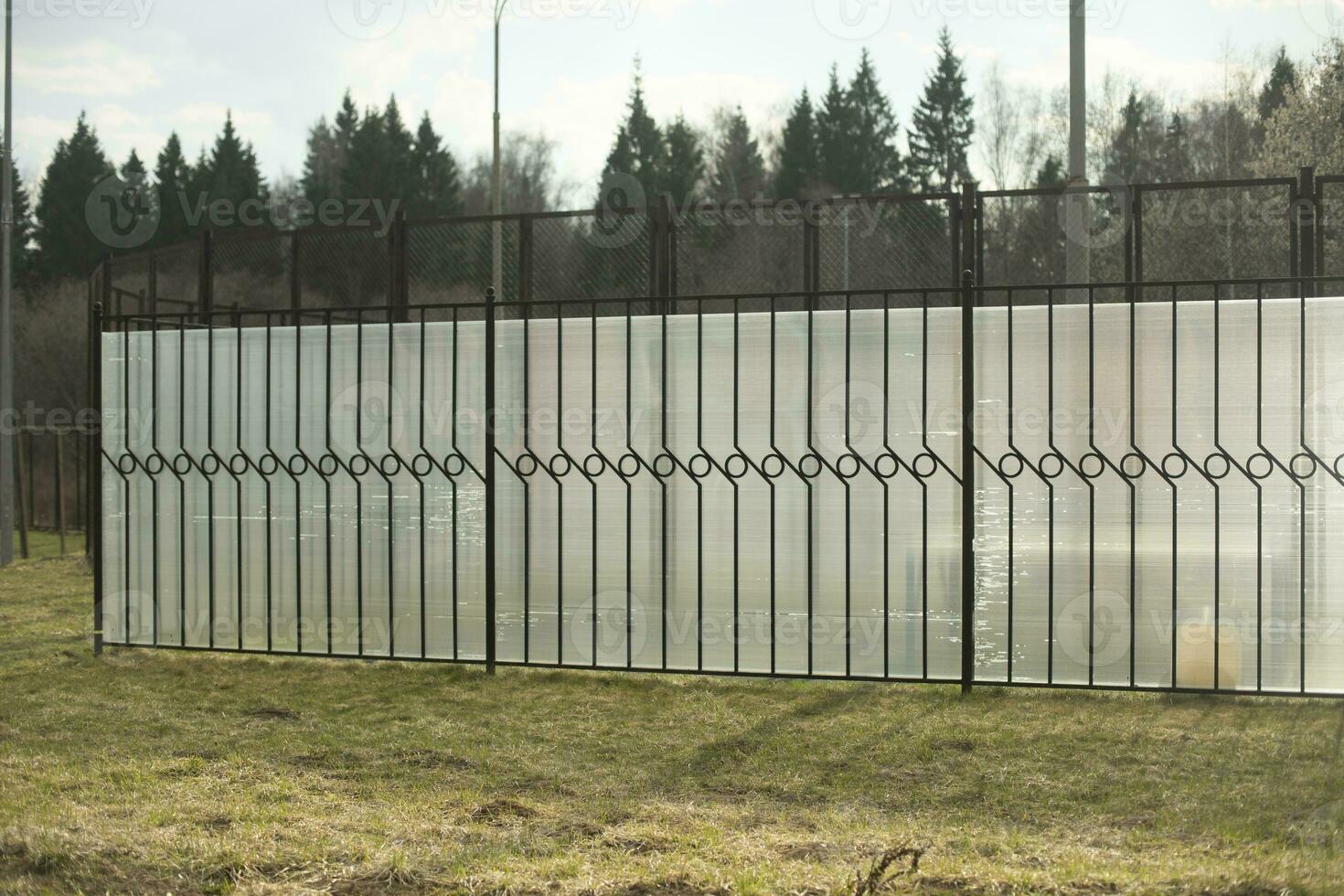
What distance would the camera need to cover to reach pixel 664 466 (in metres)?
5.73

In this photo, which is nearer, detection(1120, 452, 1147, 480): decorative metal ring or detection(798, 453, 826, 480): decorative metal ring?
detection(1120, 452, 1147, 480): decorative metal ring

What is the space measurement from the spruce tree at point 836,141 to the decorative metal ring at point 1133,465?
3021cm

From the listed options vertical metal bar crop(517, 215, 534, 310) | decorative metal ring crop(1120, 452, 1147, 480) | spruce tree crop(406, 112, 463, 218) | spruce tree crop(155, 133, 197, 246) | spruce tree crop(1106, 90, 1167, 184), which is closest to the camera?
decorative metal ring crop(1120, 452, 1147, 480)

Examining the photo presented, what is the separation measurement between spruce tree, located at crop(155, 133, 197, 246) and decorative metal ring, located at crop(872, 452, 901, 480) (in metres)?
34.3

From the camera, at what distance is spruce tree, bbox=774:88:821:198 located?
117 feet

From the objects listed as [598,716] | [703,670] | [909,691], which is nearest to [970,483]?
[909,691]

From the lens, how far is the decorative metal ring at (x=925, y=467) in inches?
210

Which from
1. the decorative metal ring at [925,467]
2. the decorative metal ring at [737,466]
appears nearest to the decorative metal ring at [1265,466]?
the decorative metal ring at [925,467]

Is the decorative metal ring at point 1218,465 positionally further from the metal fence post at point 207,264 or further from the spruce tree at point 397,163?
the spruce tree at point 397,163

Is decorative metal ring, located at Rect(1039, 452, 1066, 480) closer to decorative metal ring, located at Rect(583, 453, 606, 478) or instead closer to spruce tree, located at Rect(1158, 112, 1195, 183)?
decorative metal ring, located at Rect(583, 453, 606, 478)

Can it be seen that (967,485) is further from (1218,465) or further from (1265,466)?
(1265,466)

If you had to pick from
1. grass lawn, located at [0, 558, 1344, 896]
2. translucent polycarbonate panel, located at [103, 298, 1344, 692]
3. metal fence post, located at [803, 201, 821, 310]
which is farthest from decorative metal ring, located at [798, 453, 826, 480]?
metal fence post, located at [803, 201, 821, 310]

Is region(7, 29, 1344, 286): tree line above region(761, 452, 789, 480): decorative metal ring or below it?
above

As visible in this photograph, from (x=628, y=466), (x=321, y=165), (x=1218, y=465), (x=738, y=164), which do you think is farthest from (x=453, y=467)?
(x=321, y=165)
